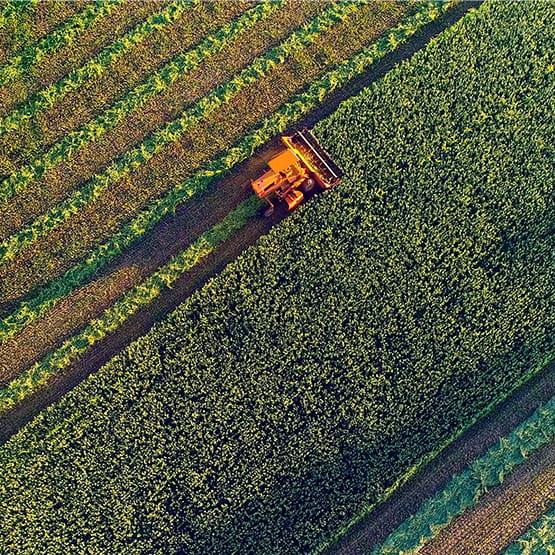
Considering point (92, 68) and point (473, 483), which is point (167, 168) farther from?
point (473, 483)

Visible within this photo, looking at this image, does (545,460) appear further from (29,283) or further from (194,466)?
(29,283)

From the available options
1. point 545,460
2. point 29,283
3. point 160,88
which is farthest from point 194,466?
point 160,88

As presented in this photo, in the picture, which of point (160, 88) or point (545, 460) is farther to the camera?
point (160, 88)

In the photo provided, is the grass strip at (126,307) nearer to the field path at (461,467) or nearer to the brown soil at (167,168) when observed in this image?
the brown soil at (167,168)

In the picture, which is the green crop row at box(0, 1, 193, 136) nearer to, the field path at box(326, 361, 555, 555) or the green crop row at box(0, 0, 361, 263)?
the green crop row at box(0, 0, 361, 263)

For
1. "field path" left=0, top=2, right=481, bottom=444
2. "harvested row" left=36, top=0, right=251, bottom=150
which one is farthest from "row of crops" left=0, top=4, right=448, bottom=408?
"harvested row" left=36, top=0, right=251, bottom=150
